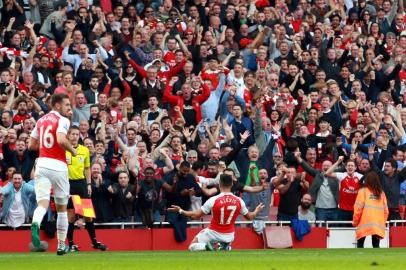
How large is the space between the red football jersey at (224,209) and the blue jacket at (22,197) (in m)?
4.26

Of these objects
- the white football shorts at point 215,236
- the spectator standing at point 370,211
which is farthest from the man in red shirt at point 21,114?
the spectator standing at point 370,211

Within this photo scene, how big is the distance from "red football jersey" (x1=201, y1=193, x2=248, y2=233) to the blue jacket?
4261 millimetres

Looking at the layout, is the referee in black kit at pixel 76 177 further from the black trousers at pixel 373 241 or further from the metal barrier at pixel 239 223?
the black trousers at pixel 373 241

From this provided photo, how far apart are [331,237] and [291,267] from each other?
9835mm

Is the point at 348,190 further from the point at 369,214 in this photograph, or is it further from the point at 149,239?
the point at 149,239

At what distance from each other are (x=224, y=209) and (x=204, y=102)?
7.40 meters

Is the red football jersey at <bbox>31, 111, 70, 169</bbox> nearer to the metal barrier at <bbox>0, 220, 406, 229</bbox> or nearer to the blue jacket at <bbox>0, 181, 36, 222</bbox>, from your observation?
the blue jacket at <bbox>0, 181, 36, 222</bbox>

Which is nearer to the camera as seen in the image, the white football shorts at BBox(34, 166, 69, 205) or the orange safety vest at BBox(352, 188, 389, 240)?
the white football shorts at BBox(34, 166, 69, 205)

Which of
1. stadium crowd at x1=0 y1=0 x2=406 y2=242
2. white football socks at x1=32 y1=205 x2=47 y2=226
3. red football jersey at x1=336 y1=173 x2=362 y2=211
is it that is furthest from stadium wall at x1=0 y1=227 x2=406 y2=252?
white football socks at x1=32 y1=205 x2=47 y2=226

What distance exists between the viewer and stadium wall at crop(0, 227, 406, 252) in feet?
80.6

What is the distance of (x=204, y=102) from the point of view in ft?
94.0

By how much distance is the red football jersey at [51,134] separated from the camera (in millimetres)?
19031

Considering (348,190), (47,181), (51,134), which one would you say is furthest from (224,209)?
(348,190)

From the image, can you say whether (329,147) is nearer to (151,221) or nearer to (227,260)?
(151,221)
